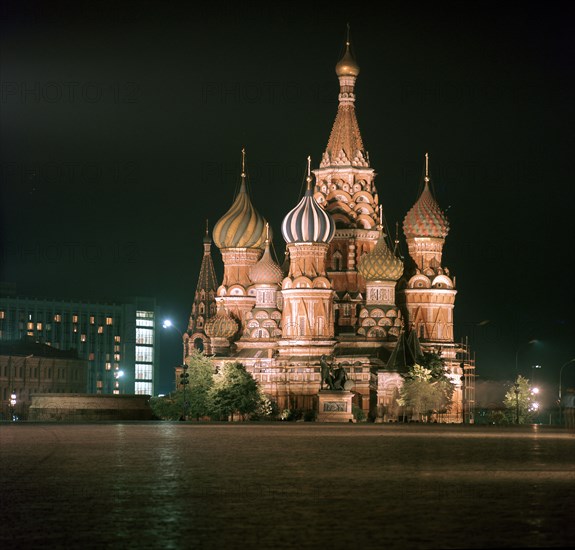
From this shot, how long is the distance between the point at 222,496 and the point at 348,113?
9409 centimetres

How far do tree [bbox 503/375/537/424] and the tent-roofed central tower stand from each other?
525 inches

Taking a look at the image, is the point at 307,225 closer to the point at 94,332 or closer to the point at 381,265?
the point at 381,265

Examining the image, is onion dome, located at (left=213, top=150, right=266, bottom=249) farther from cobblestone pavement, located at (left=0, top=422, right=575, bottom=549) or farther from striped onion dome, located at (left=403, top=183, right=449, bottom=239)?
cobblestone pavement, located at (left=0, top=422, right=575, bottom=549)

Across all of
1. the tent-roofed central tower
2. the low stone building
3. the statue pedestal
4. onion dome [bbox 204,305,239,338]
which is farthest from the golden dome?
the low stone building

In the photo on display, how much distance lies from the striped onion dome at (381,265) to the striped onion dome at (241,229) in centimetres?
1247

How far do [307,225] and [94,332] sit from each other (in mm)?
90985

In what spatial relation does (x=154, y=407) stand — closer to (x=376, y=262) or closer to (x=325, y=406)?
(x=325, y=406)

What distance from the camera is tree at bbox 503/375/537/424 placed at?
99.6 metres

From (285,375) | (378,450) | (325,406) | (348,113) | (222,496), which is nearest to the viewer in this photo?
(222,496)

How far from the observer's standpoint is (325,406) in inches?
3376

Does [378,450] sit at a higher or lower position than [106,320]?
lower

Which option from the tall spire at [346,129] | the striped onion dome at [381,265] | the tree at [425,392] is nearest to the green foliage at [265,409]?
the tree at [425,392]

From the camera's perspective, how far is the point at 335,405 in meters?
85.9

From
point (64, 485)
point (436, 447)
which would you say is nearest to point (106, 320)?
point (436, 447)
